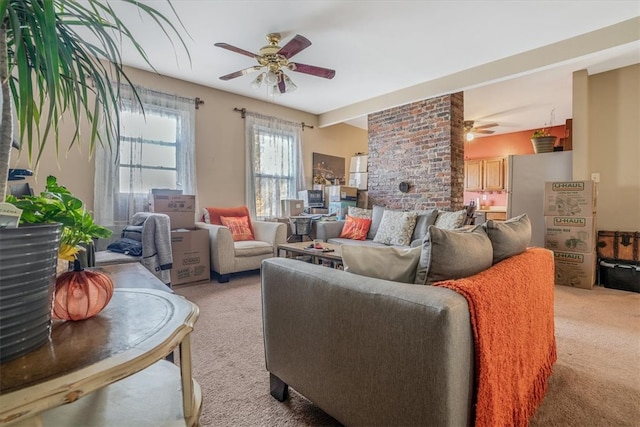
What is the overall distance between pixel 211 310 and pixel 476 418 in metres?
2.23

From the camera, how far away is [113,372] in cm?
55

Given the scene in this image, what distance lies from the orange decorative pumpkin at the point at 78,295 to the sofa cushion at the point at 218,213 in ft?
11.0

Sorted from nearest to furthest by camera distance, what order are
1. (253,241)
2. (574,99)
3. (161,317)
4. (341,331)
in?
(161,317), (341,331), (574,99), (253,241)

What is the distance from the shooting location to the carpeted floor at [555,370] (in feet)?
4.32

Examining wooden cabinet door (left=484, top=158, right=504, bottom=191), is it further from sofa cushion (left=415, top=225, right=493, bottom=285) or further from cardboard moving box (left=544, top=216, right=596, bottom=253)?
sofa cushion (left=415, top=225, right=493, bottom=285)

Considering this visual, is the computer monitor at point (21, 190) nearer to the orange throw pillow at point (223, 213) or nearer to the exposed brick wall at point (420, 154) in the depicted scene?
the orange throw pillow at point (223, 213)

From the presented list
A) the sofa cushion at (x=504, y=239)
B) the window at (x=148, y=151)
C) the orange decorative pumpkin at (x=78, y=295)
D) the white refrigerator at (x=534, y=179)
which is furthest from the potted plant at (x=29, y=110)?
the white refrigerator at (x=534, y=179)

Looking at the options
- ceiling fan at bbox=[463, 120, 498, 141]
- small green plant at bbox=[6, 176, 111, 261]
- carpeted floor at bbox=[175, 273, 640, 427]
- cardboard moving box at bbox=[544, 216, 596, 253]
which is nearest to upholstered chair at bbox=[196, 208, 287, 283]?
carpeted floor at bbox=[175, 273, 640, 427]

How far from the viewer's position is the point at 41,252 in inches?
23.1

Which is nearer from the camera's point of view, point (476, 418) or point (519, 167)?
point (476, 418)

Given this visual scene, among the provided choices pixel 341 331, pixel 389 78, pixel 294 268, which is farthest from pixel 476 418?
pixel 389 78

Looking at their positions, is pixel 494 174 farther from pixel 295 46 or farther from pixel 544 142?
pixel 295 46

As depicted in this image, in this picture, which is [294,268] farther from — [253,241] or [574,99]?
[574,99]

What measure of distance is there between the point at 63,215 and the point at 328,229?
3795 millimetres
